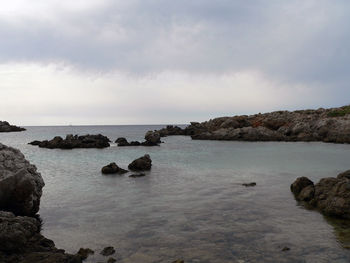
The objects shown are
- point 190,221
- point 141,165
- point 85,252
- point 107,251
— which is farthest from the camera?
point 141,165

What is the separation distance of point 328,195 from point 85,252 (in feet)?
41.9

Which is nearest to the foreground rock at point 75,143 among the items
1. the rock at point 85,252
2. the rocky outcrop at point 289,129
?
the rocky outcrop at point 289,129

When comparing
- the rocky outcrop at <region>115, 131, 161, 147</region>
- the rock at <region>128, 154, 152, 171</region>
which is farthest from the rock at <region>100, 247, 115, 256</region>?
the rocky outcrop at <region>115, 131, 161, 147</region>

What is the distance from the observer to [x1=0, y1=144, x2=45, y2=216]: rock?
13.9 meters

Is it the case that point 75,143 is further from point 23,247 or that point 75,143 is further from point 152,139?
point 23,247

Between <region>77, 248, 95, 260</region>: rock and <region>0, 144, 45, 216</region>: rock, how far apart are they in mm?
5405

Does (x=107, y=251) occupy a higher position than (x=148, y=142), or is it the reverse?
(x=148, y=142)

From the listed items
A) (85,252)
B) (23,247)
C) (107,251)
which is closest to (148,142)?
(107,251)

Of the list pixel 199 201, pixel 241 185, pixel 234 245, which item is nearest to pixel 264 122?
pixel 241 185

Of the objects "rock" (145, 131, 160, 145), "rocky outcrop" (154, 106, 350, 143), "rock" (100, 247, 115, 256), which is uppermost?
"rocky outcrop" (154, 106, 350, 143)

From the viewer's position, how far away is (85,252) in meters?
10.6

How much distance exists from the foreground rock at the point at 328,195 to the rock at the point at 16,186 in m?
14.5

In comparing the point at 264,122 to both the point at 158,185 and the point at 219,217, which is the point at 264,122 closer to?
the point at 158,185

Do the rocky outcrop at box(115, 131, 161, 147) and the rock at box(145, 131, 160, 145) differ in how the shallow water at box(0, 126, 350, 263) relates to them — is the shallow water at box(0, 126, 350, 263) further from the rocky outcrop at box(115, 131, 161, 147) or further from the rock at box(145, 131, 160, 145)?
the rock at box(145, 131, 160, 145)
